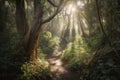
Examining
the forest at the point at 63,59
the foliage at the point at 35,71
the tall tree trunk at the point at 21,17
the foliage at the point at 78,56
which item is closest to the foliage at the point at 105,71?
the forest at the point at 63,59

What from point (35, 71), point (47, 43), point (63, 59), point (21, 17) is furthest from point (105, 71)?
point (47, 43)

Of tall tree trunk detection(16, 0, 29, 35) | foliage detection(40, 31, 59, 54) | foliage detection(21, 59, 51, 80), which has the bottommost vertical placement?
foliage detection(21, 59, 51, 80)

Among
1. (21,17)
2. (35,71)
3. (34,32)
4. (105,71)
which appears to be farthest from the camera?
(21,17)

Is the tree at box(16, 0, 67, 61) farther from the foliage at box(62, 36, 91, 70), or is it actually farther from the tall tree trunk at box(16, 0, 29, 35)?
the foliage at box(62, 36, 91, 70)

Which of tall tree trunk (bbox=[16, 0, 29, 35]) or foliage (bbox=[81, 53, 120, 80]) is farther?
tall tree trunk (bbox=[16, 0, 29, 35])

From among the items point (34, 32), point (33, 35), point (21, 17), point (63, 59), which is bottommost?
point (63, 59)

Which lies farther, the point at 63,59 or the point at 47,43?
the point at 47,43

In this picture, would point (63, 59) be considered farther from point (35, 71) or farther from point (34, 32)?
point (35, 71)

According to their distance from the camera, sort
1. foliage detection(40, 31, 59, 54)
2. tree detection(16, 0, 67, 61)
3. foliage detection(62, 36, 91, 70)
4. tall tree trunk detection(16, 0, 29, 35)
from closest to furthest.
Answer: tree detection(16, 0, 67, 61)
foliage detection(62, 36, 91, 70)
tall tree trunk detection(16, 0, 29, 35)
foliage detection(40, 31, 59, 54)

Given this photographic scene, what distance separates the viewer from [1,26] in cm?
1445

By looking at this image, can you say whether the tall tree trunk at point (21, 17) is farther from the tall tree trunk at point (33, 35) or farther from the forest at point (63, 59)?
the tall tree trunk at point (33, 35)

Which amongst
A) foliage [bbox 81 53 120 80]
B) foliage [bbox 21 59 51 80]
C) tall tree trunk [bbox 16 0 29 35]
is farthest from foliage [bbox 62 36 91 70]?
tall tree trunk [bbox 16 0 29 35]

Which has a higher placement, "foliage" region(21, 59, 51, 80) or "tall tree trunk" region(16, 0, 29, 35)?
"tall tree trunk" region(16, 0, 29, 35)

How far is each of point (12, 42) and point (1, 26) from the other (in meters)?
4.00
